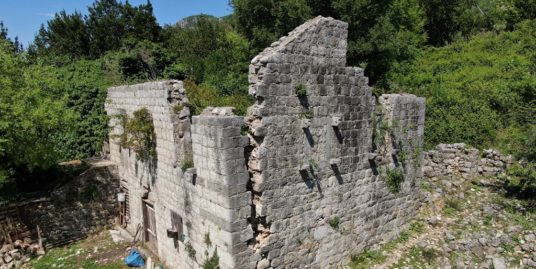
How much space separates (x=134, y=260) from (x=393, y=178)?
23.8 ft

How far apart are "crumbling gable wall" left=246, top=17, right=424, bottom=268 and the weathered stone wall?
346cm

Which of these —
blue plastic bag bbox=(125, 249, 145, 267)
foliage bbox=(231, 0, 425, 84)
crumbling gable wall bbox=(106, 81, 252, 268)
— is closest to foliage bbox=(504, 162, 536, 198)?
crumbling gable wall bbox=(106, 81, 252, 268)

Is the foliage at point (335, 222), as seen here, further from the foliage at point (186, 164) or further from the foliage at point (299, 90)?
the foliage at point (186, 164)

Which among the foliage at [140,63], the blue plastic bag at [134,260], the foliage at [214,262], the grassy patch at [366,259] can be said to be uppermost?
the foliage at [140,63]

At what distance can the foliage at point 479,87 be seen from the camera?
13674mm

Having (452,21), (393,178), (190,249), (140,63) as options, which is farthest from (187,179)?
(452,21)

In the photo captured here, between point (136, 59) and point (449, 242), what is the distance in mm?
20711

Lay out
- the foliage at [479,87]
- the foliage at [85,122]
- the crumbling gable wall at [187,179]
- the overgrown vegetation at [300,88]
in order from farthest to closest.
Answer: the foliage at [85,122] → the foliage at [479,87] → the overgrown vegetation at [300,88] → the crumbling gable wall at [187,179]

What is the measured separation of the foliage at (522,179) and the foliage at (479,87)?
1.56 feet

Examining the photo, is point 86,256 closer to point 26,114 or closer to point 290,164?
point 26,114

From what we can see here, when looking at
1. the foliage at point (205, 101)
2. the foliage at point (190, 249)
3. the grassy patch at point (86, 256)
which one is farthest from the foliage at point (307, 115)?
the grassy patch at point (86, 256)

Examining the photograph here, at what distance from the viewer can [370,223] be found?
29.6 feet

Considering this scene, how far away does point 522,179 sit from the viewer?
9.86 metres

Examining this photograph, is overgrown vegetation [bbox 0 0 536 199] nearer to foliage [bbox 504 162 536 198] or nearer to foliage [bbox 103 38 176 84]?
foliage [bbox 103 38 176 84]
